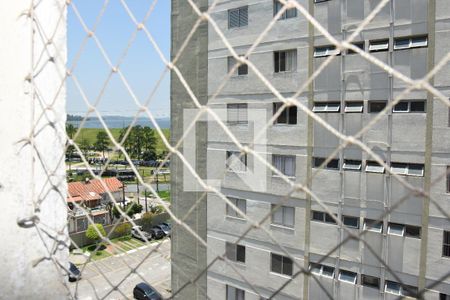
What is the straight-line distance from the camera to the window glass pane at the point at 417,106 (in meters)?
2.47

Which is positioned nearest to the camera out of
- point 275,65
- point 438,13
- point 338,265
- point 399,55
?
point 438,13

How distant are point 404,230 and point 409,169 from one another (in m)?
0.45

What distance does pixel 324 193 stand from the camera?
2.90 meters

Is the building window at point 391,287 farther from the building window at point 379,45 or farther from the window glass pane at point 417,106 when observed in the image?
the building window at point 379,45

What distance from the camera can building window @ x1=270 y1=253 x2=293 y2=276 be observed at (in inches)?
125

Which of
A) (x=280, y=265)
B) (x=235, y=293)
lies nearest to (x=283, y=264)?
(x=280, y=265)

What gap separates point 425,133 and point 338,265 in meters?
1.21

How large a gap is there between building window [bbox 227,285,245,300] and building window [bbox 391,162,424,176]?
74.6 inches

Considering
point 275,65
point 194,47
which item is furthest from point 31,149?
point 194,47

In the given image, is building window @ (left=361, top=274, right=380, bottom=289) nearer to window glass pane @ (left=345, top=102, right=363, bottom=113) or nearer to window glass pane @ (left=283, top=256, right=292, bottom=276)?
window glass pane @ (left=283, top=256, right=292, bottom=276)

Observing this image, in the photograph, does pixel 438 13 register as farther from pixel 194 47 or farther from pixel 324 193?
pixel 194 47

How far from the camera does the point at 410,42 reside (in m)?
2.46

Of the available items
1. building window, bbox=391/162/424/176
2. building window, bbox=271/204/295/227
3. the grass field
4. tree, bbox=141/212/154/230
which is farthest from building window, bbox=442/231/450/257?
tree, bbox=141/212/154/230

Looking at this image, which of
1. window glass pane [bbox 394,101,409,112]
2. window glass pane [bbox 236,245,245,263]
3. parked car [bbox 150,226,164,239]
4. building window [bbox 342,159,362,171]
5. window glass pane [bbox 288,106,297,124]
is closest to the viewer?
window glass pane [bbox 394,101,409,112]
